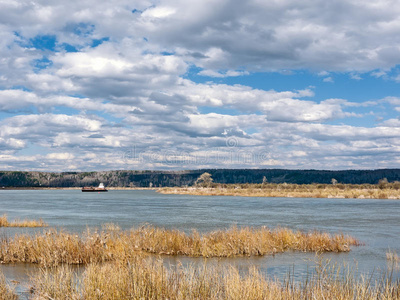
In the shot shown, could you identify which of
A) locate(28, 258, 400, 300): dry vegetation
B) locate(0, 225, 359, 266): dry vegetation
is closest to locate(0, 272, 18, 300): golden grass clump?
locate(28, 258, 400, 300): dry vegetation

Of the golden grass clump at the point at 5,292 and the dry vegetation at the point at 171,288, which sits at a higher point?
the dry vegetation at the point at 171,288

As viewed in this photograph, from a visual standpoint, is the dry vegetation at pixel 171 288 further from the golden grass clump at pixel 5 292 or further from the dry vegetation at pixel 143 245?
the dry vegetation at pixel 143 245

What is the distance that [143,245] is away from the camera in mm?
21219

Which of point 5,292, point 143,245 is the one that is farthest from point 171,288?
point 143,245

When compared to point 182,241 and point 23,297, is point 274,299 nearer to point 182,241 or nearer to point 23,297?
point 23,297

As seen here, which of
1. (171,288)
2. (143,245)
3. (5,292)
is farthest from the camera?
(143,245)

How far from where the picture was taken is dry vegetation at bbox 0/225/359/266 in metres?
18.0

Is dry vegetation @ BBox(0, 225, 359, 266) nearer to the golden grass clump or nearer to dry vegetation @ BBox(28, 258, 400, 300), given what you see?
the golden grass clump

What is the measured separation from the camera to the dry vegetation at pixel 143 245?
18047mm

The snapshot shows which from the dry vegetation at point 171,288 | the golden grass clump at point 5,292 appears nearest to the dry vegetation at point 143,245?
the golden grass clump at point 5,292

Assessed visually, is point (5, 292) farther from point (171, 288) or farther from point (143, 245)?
point (143, 245)

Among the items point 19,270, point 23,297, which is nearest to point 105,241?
point 19,270

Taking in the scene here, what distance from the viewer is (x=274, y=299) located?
9.60m

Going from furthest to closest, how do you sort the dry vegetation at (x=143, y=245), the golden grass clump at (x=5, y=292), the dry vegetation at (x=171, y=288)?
the dry vegetation at (x=143, y=245) < the golden grass clump at (x=5, y=292) < the dry vegetation at (x=171, y=288)
